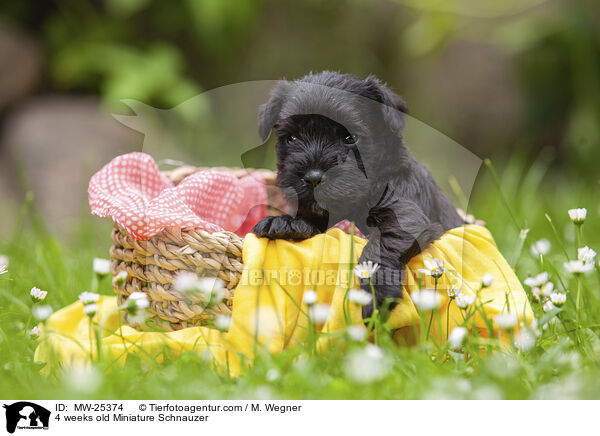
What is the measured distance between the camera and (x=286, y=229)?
5.45 feet

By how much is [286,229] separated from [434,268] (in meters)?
0.44

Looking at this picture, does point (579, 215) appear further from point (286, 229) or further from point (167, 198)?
point (167, 198)

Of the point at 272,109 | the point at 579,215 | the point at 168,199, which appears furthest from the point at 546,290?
the point at 168,199

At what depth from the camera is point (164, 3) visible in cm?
462

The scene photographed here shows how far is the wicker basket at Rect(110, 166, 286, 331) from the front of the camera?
1.63 metres

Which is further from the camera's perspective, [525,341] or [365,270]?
[365,270]

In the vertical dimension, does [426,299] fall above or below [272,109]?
below

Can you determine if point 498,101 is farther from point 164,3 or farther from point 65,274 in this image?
point 65,274

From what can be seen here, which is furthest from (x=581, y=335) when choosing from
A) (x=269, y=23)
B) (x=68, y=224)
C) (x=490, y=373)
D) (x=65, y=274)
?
(x=269, y=23)

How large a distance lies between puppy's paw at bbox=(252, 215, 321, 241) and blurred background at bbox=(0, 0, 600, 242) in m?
2.64

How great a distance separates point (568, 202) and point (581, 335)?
204 centimetres

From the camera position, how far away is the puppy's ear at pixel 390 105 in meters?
1.64
